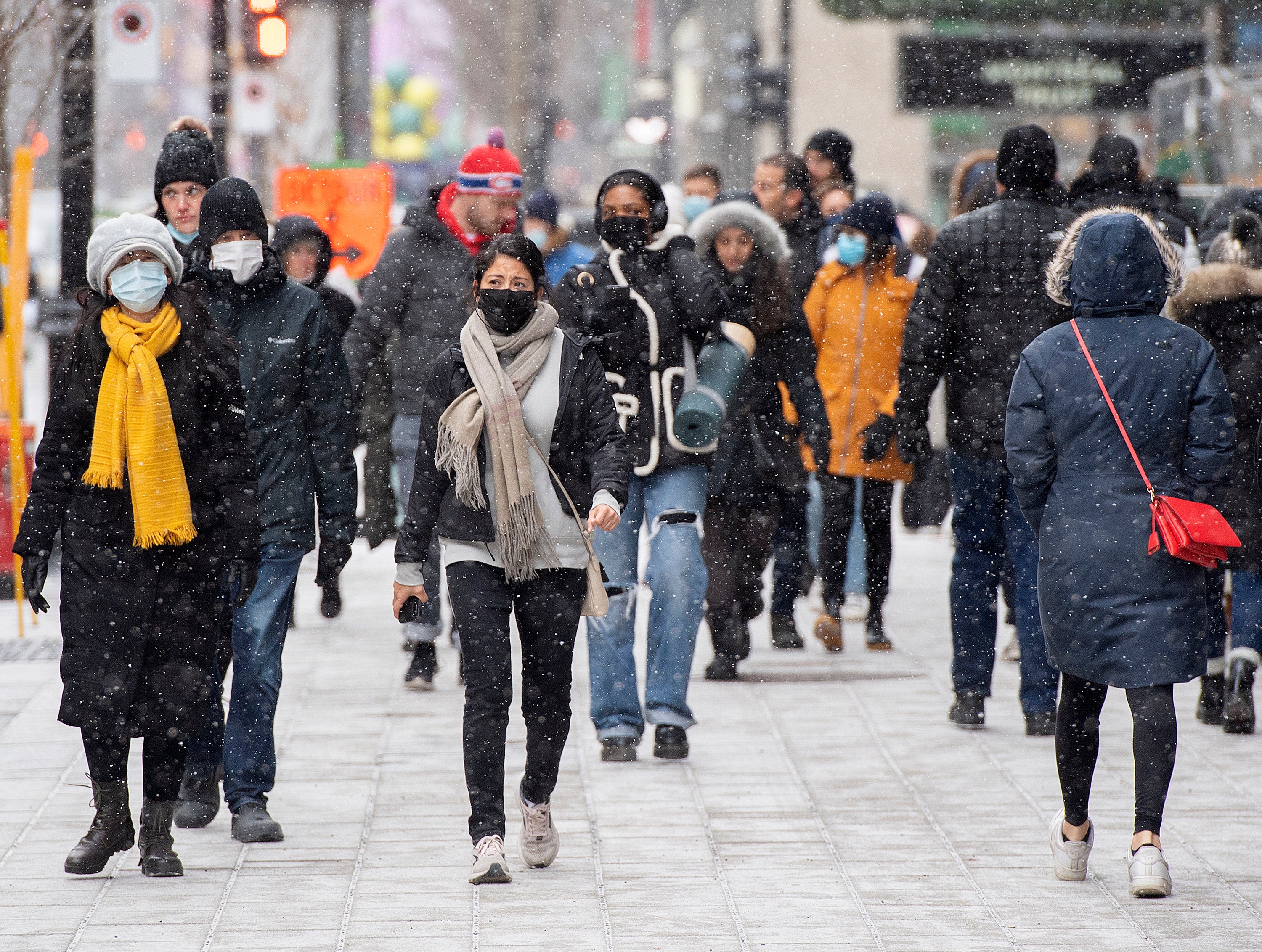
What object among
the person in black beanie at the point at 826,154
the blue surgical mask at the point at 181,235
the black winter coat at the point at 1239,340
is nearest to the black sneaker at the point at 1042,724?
the black winter coat at the point at 1239,340

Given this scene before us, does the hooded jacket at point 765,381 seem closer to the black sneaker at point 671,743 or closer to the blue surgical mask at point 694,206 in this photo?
the black sneaker at point 671,743

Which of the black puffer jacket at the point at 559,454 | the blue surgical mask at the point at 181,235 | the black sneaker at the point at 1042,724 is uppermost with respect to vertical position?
the blue surgical mask at the point at 181,235

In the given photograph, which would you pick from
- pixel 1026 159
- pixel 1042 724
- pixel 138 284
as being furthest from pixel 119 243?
Result: pixel 1042 724

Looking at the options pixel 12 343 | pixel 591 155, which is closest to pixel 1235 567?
pixel 12 343

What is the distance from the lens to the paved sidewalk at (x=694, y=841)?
5.11m

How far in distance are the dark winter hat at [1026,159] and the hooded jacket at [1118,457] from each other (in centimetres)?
197

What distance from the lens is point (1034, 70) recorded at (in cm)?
1586

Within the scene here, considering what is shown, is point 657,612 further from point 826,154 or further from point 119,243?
point 826,154

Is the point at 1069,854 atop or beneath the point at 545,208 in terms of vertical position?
beneath

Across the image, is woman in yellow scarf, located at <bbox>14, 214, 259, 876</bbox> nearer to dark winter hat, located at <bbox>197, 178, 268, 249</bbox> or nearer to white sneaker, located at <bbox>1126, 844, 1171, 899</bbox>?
dark winter hat, located at <bbox>197, 178, 268, 249</bbox>

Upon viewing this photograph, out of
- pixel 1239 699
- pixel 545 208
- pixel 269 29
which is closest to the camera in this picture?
pixel 1239 699

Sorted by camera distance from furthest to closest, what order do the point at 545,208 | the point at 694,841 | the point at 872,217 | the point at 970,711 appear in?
the point at 545,208, the point at 872,217, the point at 970,711, the point at 694,841

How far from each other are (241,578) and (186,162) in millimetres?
1631

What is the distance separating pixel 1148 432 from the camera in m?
5.38
